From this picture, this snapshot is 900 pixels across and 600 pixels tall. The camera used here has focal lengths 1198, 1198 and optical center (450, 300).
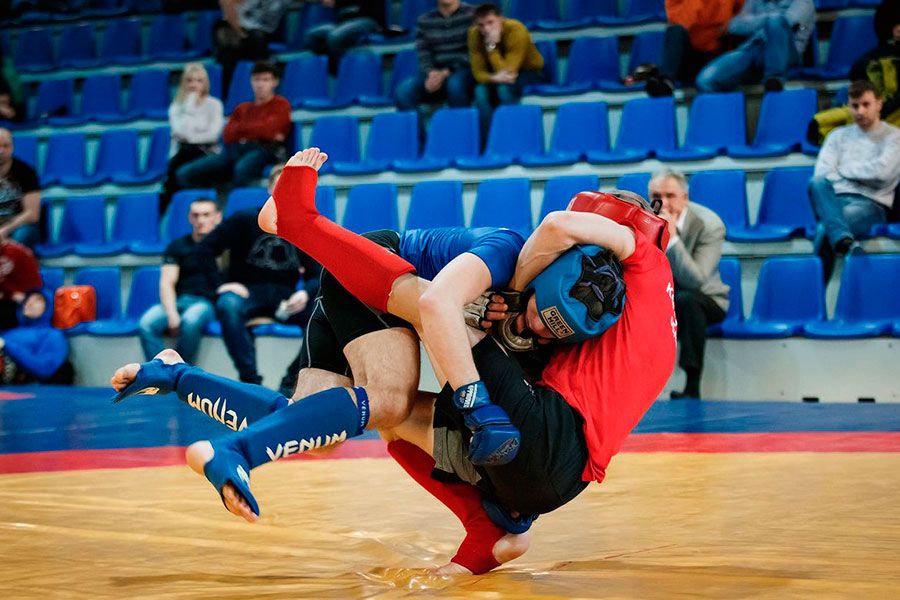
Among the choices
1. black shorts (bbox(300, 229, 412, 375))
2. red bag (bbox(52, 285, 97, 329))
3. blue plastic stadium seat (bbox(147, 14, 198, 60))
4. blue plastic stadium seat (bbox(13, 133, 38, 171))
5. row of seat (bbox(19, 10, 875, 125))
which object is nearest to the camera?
black shorts (bbox(300, 229, 412, 375))

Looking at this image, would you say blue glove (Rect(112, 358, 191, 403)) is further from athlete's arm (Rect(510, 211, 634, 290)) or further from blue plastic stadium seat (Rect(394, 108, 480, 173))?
blue plastic stadium seat (Rect(394, 108, 480, 173))

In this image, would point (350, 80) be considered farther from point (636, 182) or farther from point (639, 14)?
point (636, 182)

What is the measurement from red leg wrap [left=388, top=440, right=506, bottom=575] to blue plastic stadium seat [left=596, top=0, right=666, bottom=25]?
6039 millimetres

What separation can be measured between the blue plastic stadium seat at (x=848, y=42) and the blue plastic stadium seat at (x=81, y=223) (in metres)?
5.10

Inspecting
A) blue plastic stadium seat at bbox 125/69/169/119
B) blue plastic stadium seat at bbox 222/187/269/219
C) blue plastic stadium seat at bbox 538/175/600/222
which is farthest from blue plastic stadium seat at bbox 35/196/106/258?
blue plastic stadium seat at bbox 538/175/600/222

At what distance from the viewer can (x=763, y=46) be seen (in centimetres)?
759

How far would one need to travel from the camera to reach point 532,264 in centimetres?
268

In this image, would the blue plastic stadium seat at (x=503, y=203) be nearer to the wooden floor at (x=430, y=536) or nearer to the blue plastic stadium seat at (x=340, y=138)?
the blue plastic stadium seat at (x=340, y=138)

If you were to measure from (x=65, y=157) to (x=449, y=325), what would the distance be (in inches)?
313

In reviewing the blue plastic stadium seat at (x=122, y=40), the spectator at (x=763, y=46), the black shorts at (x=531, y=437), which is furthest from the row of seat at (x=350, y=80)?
the black shorts at (x=531, y=437)

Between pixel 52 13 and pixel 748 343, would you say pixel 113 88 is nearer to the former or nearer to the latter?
pixel 52 13

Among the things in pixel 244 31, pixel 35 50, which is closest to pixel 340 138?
pixel 244 31

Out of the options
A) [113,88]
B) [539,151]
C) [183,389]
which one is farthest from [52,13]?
[183,389]

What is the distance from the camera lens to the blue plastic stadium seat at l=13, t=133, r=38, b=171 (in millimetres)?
9867
